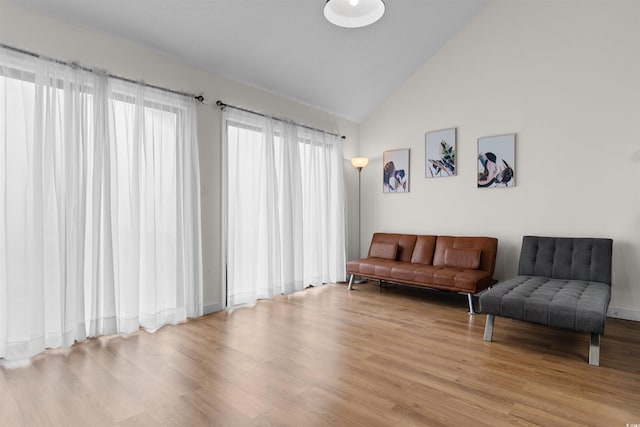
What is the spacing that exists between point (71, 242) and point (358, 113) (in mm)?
4464

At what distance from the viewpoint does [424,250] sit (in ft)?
16.3

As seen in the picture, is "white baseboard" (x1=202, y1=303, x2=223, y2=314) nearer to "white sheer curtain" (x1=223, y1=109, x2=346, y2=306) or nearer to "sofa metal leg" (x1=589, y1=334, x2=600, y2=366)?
"white sheer curtain" (x1=223, y1=109, x2=346, y2=306)

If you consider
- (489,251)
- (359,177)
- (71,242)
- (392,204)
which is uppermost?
(359,177)

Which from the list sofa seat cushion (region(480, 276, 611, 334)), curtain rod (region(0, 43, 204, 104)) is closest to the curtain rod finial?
curtain rod (region(0, 43, 204, 104))

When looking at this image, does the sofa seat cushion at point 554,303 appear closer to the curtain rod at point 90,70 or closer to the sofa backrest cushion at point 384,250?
the sofa backrest cushion at point 384,250

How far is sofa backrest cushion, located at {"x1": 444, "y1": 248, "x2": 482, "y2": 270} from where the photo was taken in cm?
437

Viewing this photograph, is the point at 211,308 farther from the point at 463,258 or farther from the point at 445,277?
the point at 463,258

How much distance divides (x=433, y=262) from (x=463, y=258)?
0.48m

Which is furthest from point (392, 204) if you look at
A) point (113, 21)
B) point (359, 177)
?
point (113, 21)

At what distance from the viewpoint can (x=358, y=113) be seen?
5863 millimetres

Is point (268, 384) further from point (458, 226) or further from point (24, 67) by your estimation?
point (458, 226)

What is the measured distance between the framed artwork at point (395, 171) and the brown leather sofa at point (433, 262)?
776 mm

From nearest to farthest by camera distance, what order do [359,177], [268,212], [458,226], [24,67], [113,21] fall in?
1. [24,67]
2. [113,21]
3. [268,212]
4. [458,226]
5. [359,177]

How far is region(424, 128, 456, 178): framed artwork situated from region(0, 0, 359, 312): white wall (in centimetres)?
155
